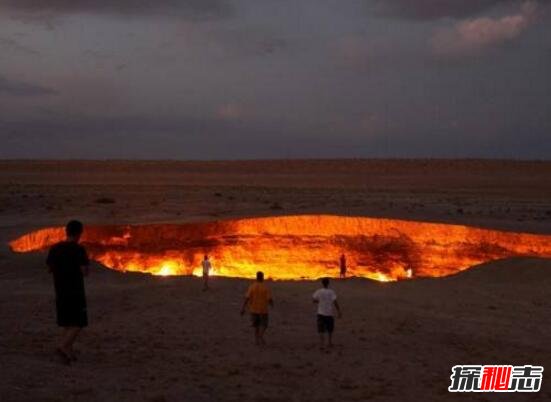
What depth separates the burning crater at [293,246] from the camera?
84.4ft

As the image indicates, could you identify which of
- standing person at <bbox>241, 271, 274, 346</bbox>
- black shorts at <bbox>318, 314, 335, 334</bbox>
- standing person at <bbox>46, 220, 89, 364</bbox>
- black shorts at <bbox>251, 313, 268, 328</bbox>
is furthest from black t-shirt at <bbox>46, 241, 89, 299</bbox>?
black shorts at <bbox>318, 314, 335, 334</bbox>

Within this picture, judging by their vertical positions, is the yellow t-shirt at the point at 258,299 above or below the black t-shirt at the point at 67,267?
below

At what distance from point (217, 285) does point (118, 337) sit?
6114mm

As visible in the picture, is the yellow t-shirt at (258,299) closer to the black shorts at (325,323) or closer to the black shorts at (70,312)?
the black shorts at (325,323)

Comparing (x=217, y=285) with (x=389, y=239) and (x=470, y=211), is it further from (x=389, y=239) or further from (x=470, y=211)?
(x=470, y=211)

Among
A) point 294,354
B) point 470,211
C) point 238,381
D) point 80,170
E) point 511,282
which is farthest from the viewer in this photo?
point 80,170

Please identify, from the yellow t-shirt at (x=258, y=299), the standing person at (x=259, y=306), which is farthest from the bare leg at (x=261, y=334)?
the yellow t-shirt at (x=258, y=299)

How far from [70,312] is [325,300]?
14.4ft

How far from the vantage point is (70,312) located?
9.33 metres

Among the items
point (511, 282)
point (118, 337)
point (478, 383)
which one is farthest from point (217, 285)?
point (478, 383)

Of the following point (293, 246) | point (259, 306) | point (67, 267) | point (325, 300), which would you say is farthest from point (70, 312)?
point (293, 246)

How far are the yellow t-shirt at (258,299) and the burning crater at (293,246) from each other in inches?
559

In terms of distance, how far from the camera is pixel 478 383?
1042cm

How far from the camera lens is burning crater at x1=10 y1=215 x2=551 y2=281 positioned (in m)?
25.7
